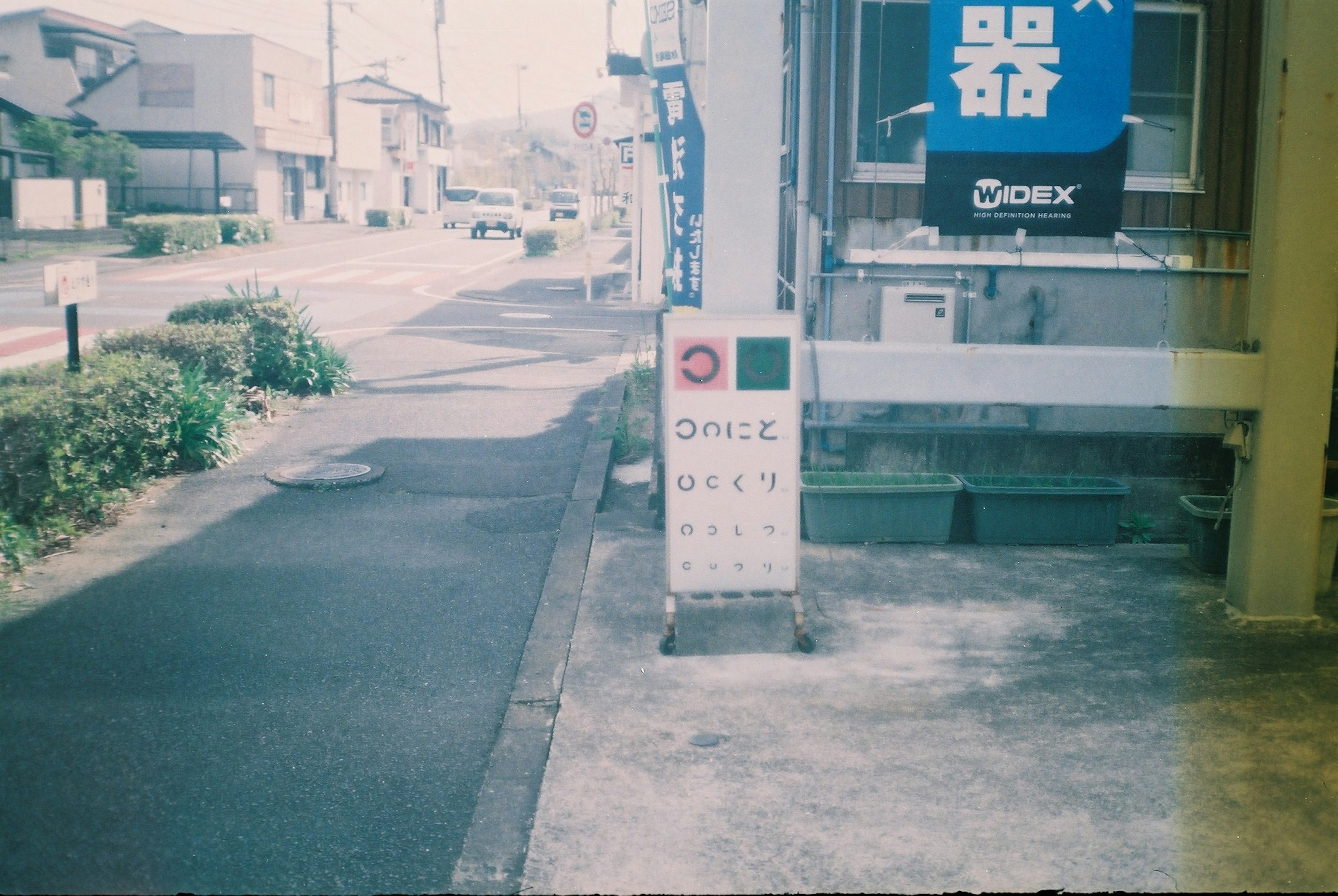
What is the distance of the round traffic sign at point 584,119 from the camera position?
24.8 meters

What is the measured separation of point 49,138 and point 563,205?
28129 mm

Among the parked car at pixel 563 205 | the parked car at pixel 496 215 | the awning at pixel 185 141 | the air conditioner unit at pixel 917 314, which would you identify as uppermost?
the awning at pixel 185 141

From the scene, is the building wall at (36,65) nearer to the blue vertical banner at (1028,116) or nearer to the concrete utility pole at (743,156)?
the blue vertical banner at (1028,116)

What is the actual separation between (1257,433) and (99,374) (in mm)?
7221

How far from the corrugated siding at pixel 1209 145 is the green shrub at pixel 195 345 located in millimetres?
5863

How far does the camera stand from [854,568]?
6832 millimetres

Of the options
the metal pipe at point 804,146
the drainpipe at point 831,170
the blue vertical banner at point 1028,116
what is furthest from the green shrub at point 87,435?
the blue vertical banner at point 1028,116

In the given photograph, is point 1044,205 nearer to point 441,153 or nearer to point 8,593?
point 8,593

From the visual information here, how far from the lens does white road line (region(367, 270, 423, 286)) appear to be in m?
26.6

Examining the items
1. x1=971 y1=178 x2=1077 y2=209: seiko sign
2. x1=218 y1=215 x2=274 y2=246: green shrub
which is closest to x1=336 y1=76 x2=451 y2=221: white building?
x1=218 y1=215 x2=274 y2=246: green shrub

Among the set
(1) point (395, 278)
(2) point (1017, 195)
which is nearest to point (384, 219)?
(1) point (395, 278)

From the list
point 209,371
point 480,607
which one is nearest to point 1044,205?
point 480,607

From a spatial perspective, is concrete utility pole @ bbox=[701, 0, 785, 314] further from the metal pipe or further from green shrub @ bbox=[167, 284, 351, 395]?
green shrub @ bbox=[167, 284, 351, 395]

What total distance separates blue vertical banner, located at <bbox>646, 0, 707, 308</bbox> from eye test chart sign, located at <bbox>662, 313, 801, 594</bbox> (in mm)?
2855
